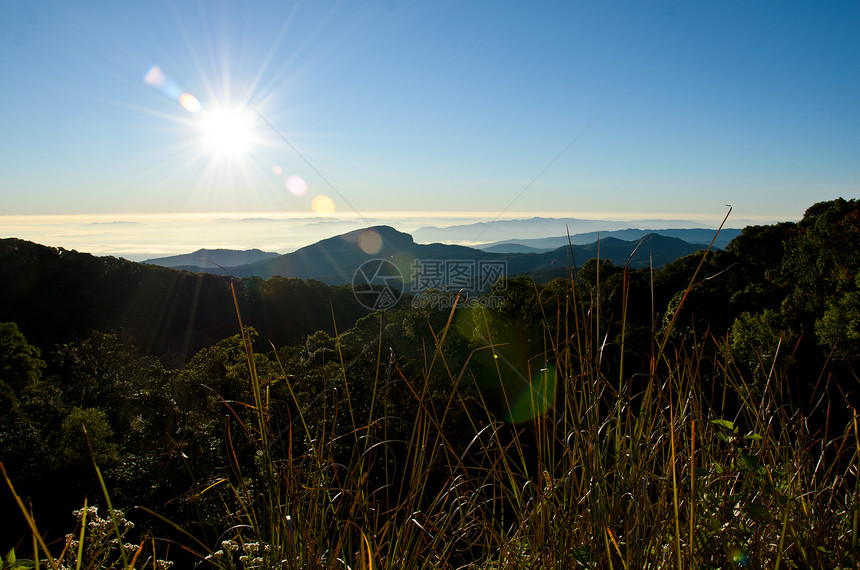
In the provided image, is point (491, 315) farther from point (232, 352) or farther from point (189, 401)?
point (232, 352)

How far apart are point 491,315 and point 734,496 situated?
16681mm

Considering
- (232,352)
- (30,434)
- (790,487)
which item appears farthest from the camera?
(232,352)

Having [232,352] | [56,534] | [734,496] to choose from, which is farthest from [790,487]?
[232,352]

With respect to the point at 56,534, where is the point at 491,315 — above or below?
above

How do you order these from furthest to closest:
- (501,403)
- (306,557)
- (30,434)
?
(501,403) → (30,434) → (306,557)

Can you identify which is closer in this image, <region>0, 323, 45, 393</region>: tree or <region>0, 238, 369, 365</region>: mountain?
<region>0, 323, 45, 393</region>: tree

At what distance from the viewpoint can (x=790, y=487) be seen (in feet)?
4.43

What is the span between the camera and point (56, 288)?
149ft

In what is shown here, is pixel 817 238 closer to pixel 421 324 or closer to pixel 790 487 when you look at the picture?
pixel 421 324

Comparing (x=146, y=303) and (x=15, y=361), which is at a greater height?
(x=15, y=361)

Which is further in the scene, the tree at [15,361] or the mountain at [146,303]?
the mountain at [146,303]

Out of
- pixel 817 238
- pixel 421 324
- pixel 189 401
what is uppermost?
pixel 817 238

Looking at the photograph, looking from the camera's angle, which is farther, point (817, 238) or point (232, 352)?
point (232, 352)

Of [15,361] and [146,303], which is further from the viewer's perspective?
[146,303]
